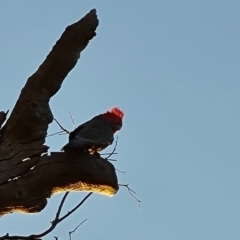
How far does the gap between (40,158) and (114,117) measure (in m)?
0.70

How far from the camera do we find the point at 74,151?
189 cm

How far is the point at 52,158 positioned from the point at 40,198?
0.15m

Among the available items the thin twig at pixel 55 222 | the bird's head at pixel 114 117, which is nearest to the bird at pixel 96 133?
the bird's head at pixel 114 117

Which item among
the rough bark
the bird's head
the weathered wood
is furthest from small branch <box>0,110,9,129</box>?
the bird's head

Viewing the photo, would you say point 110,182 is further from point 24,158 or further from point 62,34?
point 62,34

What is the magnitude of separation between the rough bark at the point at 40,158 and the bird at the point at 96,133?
40 mm

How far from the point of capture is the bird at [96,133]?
1.91m

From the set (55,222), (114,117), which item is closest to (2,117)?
(55,222)

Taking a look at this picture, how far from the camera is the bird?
1914 mm

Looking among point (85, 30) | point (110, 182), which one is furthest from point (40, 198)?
point (85, 30)

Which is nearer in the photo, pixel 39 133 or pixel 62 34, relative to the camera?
pixel 39 133

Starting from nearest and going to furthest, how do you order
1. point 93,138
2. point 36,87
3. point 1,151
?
point 1,151
point 36,87
point 93,138

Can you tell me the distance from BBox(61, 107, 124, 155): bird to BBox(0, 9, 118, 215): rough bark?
40 millimetres

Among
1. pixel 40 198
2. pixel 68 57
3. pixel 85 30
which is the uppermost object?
pixel 85 30
